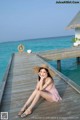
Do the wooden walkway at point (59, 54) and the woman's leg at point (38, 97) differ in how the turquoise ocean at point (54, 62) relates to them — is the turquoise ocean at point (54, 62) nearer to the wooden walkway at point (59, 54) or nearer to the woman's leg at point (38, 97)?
the wooden walkway at point (59, 54)

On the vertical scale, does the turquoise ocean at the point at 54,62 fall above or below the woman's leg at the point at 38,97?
above

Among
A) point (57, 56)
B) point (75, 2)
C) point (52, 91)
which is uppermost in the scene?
point (75, 2)

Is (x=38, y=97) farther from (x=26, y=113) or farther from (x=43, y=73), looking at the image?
(x=43, y=73)

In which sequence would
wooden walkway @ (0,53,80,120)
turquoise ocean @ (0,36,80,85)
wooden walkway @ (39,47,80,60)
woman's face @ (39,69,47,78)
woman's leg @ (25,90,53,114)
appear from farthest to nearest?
1. turquoise ocean @ (0,36,80,85)
2. wooden walkway @ (39,47,80,60)
3. woman's face @ (39,69,47,78)
4. woman's leg @ (25,90,53,114)
5. wooden walkway @ (0,53,80,120)

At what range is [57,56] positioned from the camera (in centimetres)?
2030

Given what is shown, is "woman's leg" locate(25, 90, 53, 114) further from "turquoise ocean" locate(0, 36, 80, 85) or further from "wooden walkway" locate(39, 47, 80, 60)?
"wooden walkway" locate(39, 47, 80, 60)

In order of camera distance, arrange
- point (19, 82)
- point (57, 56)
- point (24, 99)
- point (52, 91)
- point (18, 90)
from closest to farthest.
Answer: point (52, 91) < point (24, 99) < point (18, 90) < point (19, 82) < point (57, 56)

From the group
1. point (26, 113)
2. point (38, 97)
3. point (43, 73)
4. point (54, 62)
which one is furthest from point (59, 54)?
point (26, 113)

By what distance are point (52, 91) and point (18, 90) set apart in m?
1.97

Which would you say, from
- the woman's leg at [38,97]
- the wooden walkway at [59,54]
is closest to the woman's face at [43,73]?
the woman's leg at [38,97]

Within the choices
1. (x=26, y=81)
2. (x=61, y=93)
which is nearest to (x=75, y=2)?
(x=26, y=81)

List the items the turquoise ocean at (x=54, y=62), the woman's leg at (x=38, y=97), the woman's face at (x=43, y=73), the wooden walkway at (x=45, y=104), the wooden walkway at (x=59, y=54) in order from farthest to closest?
the turquoise ocean at (x=54, y=62) → the wooden walkway at (x=59, y=54) → the woman's face at (x=43, y=73) → the woman's leg at (x=38, y=97) → the wooden walkway at (x=45, y=104)

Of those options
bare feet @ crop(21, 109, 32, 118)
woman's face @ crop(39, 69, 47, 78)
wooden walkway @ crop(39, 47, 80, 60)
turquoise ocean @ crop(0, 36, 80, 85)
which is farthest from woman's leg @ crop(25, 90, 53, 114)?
wooden walkway @ crop(39, 47, 80, 60)

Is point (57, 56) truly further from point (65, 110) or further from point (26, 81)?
point (65, 110)
